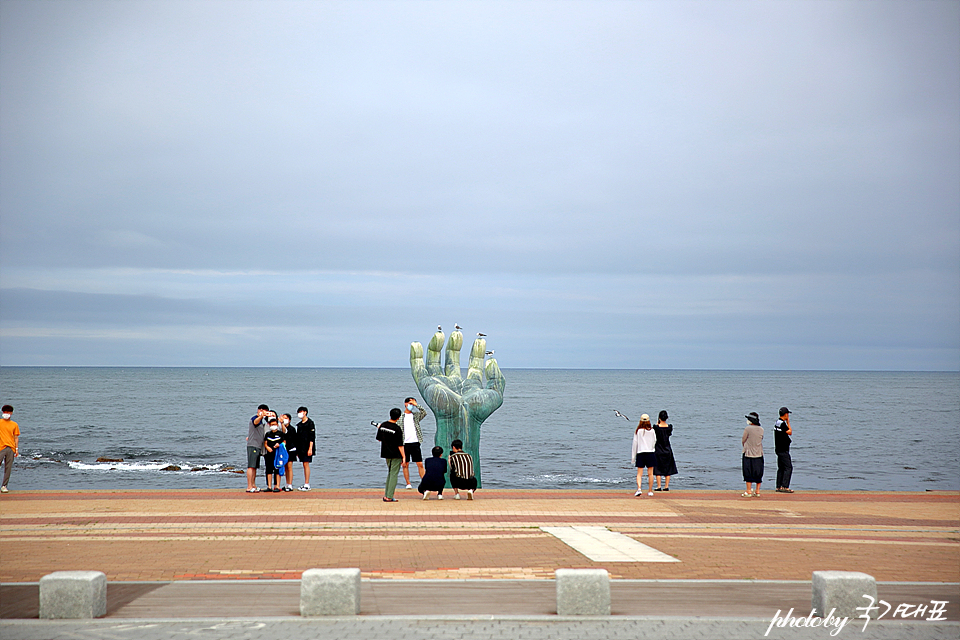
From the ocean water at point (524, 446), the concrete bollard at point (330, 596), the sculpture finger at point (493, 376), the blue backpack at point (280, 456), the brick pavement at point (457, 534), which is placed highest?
the sculpture finger at point (493, 376)

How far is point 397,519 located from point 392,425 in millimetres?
2343

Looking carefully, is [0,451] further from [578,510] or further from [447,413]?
[578,510]

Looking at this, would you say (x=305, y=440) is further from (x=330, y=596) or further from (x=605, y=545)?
(x=330, y=596)

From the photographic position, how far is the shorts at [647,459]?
56.4 feet

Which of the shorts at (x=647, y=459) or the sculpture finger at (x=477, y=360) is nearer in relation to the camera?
the shorts at (x=647, y=459)

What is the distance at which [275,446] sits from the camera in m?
17.2

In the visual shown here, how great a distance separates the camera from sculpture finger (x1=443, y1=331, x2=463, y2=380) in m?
18.9

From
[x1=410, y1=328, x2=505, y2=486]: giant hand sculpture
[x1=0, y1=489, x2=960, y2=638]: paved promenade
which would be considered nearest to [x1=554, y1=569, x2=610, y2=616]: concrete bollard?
[x1=0, y1=489, x2=960, y2=638]: paved promenade

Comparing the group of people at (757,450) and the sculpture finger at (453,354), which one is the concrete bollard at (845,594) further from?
the sculpture finger at (453,354)

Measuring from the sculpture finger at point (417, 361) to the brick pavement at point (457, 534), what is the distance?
266 cm

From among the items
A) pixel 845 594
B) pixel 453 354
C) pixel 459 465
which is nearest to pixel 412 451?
pixel 459 465

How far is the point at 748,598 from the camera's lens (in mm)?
8562

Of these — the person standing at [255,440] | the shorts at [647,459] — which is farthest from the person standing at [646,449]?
the person standing at [255,440]

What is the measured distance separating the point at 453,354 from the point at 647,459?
4773 mm
